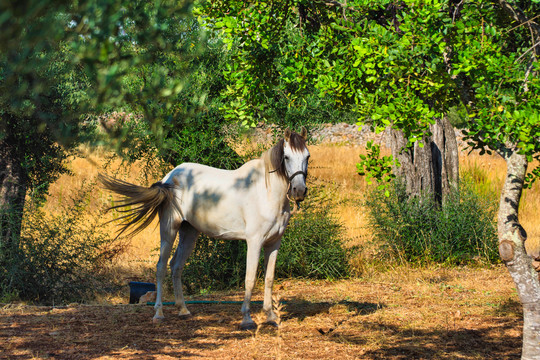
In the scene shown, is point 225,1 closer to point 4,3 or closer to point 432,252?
point 4,3

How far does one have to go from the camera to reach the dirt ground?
5.60 m

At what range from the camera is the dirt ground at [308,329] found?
5598 millimetres

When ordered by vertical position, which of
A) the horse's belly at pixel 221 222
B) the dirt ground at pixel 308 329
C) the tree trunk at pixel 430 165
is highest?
the tree trunk at pixel 430 165

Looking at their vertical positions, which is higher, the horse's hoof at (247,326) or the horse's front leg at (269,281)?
the horse's front leg at (269,281)

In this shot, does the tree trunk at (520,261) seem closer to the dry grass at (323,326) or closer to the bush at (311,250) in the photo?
the dry grass at (323,326)

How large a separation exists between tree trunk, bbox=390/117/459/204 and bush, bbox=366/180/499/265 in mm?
471

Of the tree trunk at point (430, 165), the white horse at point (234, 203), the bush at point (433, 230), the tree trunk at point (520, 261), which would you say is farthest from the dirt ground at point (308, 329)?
the tree trunk at point (430, 165)

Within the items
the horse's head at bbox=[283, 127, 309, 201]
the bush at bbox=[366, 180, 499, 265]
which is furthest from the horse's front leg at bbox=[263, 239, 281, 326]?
the bush at bbox=[366, 180, 499, 265]

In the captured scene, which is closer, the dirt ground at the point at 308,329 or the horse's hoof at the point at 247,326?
the dirt ground at the point at 308,329

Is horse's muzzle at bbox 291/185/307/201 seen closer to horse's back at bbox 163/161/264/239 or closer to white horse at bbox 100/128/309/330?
white horse at bbox 100/128/309/330

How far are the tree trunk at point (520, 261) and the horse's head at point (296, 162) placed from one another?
2.03 meters

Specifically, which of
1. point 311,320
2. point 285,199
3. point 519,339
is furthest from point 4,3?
point 519,339

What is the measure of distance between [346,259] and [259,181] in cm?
396

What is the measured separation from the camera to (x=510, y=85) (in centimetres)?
466
